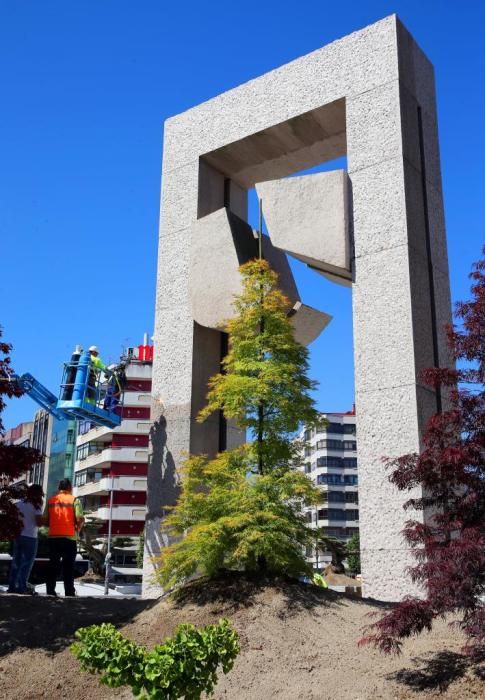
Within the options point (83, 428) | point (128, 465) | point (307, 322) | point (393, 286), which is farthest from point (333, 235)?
point (83, 428)

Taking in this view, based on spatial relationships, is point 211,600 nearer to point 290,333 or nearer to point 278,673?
point 278,673

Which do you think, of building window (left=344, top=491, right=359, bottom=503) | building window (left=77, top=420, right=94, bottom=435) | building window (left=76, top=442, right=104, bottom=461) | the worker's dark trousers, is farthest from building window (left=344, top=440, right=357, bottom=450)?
the worker's dark trousers

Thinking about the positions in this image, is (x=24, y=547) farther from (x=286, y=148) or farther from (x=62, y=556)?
(x=286, y=148)

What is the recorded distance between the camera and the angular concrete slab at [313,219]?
12.4m

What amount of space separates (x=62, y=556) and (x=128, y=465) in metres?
51.7

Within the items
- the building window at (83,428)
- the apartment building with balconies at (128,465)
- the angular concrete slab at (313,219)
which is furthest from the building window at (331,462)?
the angular concrete slab at (313,219)

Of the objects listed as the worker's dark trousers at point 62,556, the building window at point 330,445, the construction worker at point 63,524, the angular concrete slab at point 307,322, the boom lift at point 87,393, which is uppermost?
the building window at point 330,445

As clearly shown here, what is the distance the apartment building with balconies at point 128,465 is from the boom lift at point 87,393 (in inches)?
1624

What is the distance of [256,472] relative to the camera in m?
10.4

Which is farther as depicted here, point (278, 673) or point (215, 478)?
point (215, 478)

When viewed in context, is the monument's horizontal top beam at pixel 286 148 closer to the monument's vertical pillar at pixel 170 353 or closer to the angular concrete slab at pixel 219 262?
the monument's vertical pillar at pixel 170 353

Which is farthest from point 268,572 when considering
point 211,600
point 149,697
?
point 149,697

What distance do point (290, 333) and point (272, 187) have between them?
3540 millimetres

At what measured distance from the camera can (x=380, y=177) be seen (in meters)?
12.4
